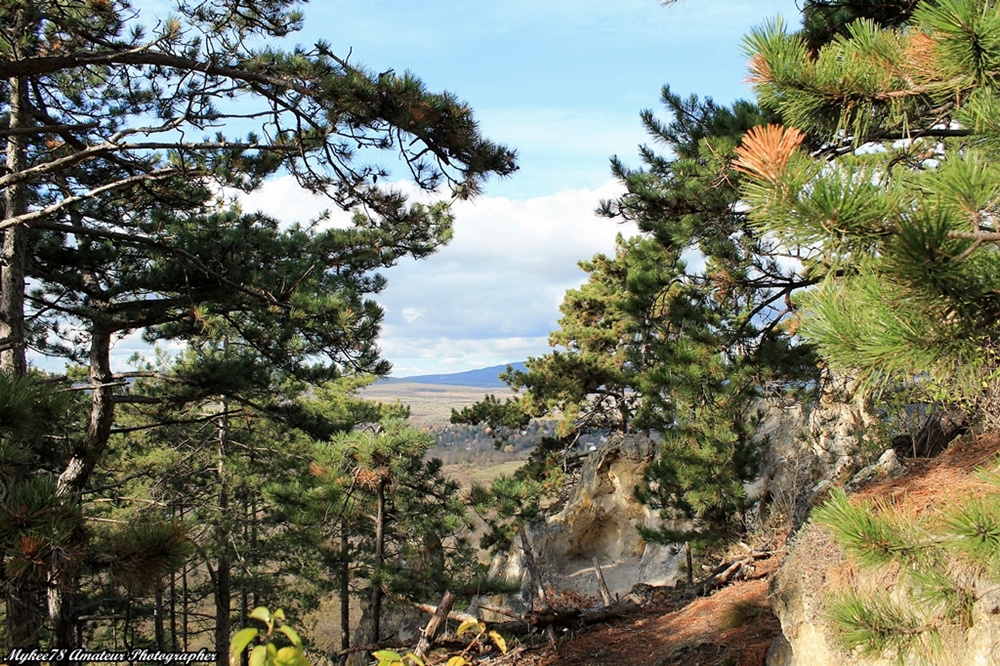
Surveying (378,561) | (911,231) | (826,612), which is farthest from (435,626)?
(911,231)

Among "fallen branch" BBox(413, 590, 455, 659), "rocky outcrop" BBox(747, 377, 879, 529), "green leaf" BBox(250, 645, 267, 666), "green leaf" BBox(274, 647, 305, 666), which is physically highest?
"green leaf" BBox(250, 645, 267, 666)

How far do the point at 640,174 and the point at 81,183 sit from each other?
19.8ft

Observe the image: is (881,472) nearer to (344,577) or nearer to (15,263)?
(344,577)

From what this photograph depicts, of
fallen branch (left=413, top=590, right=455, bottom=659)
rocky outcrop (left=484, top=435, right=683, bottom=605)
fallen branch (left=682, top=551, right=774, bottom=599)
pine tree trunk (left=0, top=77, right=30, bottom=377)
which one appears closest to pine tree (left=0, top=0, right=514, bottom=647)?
pine tree trunk (left=0, top=77, right=30, bottom=377)

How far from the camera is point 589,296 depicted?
2022cm

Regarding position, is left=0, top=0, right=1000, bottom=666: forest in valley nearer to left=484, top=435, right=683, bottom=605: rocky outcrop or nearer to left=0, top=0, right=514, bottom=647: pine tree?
left=0, top=0, right=514, bottom=647: pine tree

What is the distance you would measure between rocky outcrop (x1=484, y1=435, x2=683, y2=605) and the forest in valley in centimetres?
478

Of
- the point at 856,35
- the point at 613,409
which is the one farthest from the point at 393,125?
the point at 613,409

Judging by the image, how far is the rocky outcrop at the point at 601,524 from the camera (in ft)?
51.5

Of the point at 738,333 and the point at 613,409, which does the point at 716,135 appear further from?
the point at 613,409

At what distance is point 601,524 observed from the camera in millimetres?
16219

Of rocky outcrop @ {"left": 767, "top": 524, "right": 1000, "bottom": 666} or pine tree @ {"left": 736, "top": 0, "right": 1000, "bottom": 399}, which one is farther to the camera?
rocky outcrop @ {"left": 767, "top": 524, "right": 1000, "bottom": 666}

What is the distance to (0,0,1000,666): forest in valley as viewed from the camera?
212 cm

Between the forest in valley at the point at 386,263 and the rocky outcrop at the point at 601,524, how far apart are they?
15.7ft
